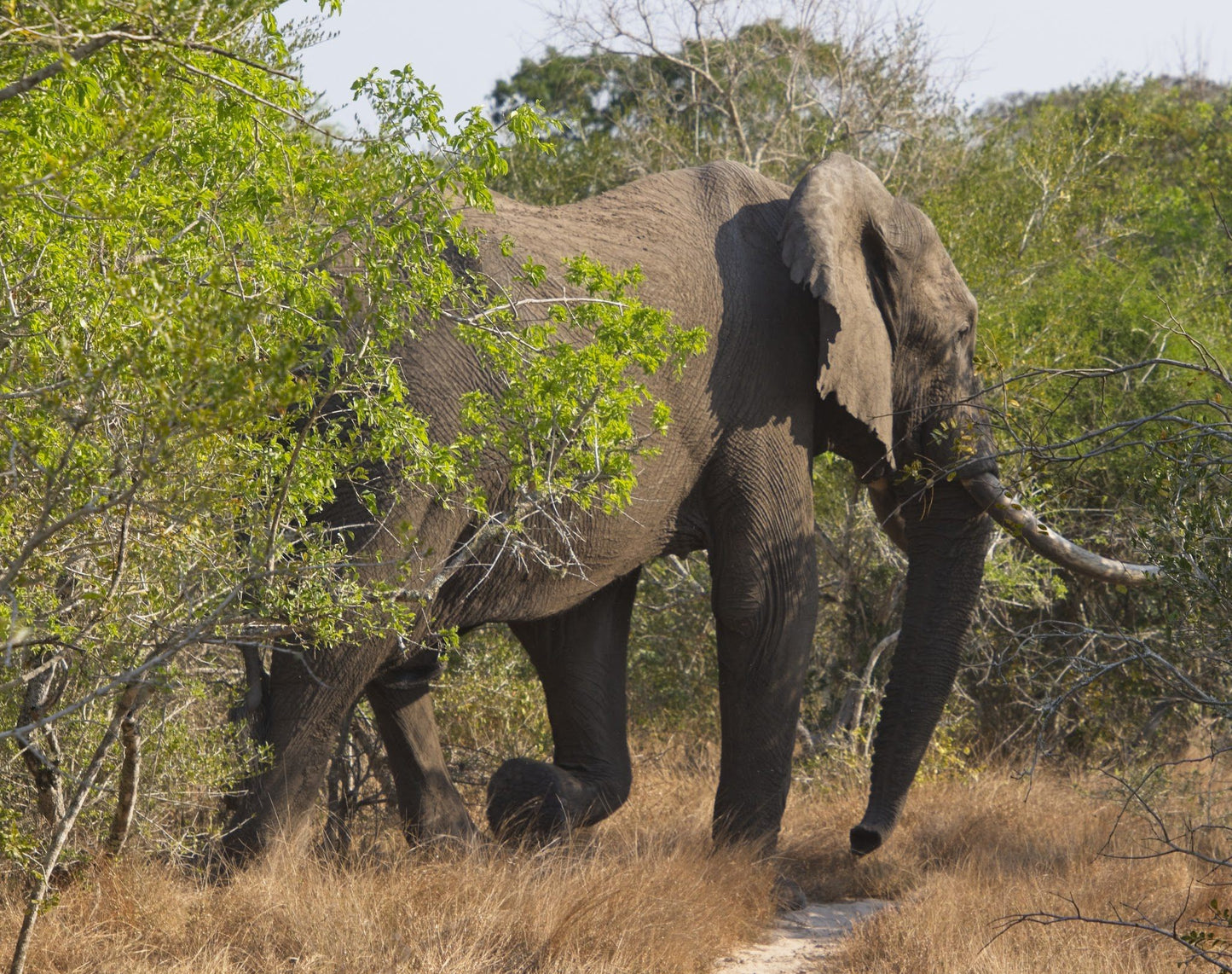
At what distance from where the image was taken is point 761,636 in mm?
7129

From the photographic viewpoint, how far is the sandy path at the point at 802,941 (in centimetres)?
585

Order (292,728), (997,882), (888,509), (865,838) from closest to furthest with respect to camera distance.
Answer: (292,728) < (997,882) < (865,838) < (888,509)

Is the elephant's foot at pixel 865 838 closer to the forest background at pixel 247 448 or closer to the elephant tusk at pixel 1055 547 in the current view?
the forest background at pixel 247 448

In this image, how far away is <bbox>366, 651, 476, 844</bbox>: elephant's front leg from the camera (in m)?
6.90

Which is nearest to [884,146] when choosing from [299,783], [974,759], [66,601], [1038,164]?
[1038,164]

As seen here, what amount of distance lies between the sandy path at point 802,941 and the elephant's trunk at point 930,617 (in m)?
0.72

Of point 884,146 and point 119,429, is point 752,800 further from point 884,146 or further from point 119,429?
point 884,146

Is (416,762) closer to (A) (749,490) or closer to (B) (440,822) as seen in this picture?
(B) (440,822)

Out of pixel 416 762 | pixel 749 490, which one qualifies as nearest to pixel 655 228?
pixel 749 490

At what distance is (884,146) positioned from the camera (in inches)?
552

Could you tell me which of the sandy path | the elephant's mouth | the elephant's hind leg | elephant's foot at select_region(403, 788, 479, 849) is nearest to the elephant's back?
the elephant's mouth

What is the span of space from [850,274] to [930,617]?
181 centimetres

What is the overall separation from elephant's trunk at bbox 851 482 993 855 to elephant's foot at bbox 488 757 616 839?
1.54 metres

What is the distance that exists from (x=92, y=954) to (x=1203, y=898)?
4.35 metres
